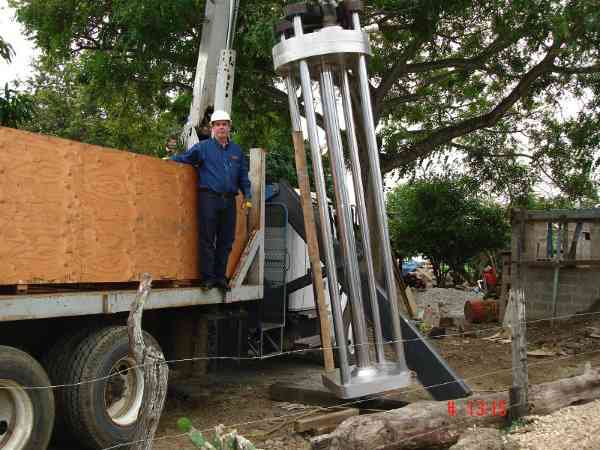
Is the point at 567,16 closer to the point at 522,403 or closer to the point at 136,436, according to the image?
the point at 522,403

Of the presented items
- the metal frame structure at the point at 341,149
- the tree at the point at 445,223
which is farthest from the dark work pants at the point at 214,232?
the tree at the point at 445,223

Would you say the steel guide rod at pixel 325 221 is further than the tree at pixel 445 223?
No

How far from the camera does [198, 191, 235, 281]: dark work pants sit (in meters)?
6.84

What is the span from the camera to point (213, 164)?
6922 millimetres

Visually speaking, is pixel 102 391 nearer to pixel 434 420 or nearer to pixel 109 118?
pixel 434 420

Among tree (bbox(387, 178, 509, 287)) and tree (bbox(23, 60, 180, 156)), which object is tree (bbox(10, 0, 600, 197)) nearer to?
tree (bbox(23, 60, 180, 156))

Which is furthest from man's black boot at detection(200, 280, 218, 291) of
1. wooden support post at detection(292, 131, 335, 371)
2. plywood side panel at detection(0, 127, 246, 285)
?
wooden support post at detection(292, 131, 335, 371)

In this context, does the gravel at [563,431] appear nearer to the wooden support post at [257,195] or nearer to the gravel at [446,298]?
the wooden support post at [257,195]

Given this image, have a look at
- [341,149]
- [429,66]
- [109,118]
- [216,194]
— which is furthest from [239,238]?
[109,118]

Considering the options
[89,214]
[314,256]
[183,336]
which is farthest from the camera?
[183,336]

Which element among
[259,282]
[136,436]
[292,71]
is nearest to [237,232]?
[259,282]
